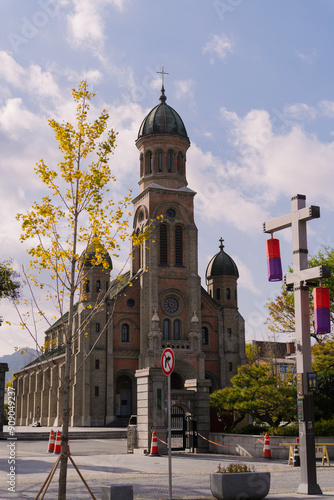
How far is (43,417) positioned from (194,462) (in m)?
46.6

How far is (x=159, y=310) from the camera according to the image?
5516cm

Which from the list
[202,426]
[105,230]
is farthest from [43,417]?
[105,230]

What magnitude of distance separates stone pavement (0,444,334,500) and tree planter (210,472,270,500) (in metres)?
0.50

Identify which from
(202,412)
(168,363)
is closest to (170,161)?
(202,412)

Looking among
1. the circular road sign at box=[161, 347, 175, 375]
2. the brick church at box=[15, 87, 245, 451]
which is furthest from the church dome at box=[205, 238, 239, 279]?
the circular road sign at box=[161, 347, 175, 375]

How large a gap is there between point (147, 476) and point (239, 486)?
538 cm

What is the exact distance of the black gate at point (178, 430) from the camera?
2514cm

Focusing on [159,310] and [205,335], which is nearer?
[159,310]

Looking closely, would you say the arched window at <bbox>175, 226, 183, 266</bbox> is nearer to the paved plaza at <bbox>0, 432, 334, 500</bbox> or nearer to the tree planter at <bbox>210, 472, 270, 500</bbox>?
the paved plaza at <bbox>0, 432, 334, 500</bbox>

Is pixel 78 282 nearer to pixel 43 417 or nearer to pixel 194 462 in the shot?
pixel 194 462

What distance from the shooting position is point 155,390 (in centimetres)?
2422

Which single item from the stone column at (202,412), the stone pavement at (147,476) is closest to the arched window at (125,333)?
the stone column at (202,412)

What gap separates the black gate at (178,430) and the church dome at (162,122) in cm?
3875

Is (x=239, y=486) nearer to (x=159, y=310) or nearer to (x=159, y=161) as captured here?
(x=159, y=310)
